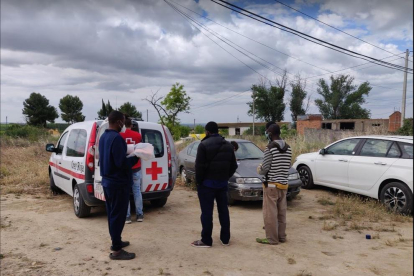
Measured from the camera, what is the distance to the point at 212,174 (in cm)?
462

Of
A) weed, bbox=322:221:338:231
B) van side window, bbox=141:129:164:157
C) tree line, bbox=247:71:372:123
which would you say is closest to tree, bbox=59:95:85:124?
tree line, bbox=247:71:372:123

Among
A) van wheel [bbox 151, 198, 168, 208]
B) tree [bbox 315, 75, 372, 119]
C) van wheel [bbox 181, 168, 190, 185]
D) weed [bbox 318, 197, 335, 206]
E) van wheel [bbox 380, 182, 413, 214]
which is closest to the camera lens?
van wheel [bbox 380, 182, 413, 214]

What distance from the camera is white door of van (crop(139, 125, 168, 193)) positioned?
20.6 ft

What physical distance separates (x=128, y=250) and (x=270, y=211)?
211cm

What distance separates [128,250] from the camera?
15.4ft

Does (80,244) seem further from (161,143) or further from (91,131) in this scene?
(161,143)

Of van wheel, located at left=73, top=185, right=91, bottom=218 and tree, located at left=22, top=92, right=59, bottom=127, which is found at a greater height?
tree, located at left=22, top=92, right=59, bottom=127

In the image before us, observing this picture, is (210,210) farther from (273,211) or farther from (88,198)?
(88,198)

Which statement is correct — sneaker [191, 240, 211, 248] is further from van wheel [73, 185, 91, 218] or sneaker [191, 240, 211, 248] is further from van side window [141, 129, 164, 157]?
van wheel [73, 185, 91, 218]

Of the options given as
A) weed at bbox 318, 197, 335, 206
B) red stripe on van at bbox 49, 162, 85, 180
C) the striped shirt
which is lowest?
weed at bbox 318, 197, 335, 206

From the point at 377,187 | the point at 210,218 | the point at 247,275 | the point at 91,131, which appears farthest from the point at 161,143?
the point at 377,187

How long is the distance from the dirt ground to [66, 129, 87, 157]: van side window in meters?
1.24

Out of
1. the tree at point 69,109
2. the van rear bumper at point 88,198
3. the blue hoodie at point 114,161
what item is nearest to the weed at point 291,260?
the blue hoodie at point 114,161

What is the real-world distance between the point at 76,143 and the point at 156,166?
1734 mm
